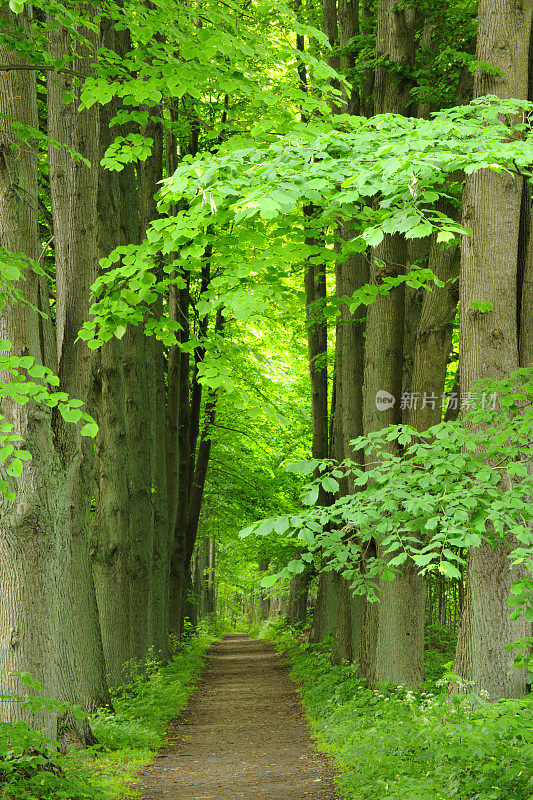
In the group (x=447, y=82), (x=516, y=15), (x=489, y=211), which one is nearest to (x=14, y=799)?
(x=489, y=211)

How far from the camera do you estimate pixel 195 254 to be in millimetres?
5332

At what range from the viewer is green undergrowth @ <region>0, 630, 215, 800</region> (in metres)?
5.60

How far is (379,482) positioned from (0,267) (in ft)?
9.69

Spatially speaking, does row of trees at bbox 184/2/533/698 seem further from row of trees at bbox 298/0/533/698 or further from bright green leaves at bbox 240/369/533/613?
bright green leaves at bbox 240/369/533/613

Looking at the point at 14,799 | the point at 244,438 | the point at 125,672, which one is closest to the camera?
the point at 14,799

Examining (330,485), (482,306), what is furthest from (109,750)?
(482,306)

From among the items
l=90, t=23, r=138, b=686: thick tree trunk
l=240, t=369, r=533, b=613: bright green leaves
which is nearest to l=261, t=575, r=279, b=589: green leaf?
l=240, t=369, r=533, b=613: bright green leaves

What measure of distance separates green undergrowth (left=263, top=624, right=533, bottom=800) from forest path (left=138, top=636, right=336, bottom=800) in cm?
41

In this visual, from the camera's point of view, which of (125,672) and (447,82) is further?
(125,672)

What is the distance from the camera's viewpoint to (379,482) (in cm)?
502

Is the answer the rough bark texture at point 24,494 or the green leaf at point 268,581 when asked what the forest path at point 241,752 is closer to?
the rough bark texture at point 24,494

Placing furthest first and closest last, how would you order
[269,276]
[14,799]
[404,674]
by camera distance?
[404,674] < [269,276] < [14,799]

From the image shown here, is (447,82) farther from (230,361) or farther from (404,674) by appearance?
(404,674)

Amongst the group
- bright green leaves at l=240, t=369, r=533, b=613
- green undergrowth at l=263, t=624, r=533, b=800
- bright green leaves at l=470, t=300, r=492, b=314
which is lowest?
green undergrowth at l=263, t=624, r=533, b=800
